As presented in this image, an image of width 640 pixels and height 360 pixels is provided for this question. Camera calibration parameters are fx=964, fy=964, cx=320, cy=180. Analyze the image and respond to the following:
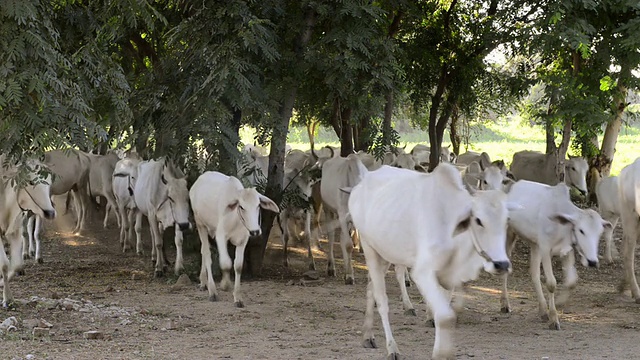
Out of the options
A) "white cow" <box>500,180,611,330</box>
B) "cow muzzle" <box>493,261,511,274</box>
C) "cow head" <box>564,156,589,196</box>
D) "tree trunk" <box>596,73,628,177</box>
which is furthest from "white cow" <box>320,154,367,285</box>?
"tree trunk" <box>596,73,628,177</box>

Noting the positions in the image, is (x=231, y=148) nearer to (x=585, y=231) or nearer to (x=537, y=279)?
(x=537, y=279)

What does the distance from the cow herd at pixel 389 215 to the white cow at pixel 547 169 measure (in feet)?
0.09

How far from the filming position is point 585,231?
9.40m

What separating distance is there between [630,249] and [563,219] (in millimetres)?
2292

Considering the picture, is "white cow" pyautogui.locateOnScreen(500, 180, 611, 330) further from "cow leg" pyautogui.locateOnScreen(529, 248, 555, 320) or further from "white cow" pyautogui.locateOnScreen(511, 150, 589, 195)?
"white cow" pyautogui.locateOnScreen(511, 150, 589, 195)

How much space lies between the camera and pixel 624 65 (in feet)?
42.8

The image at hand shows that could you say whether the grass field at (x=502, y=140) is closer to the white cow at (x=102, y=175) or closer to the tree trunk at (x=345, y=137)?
the tree trunk at (x=345, y=137)

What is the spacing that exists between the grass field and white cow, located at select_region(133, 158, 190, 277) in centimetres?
1966

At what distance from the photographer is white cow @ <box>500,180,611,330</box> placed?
941 centimetres

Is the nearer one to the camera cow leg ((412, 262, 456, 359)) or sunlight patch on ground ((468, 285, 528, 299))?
cow leg ((412, 262, 456, 359))

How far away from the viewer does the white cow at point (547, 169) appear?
18.0 metres

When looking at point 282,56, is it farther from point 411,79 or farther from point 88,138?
point 411,79

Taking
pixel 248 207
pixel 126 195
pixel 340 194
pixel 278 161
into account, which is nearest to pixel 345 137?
pixel 126 195

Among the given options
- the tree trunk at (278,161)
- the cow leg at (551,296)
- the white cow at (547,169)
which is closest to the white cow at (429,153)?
the white cow at (547,169)
